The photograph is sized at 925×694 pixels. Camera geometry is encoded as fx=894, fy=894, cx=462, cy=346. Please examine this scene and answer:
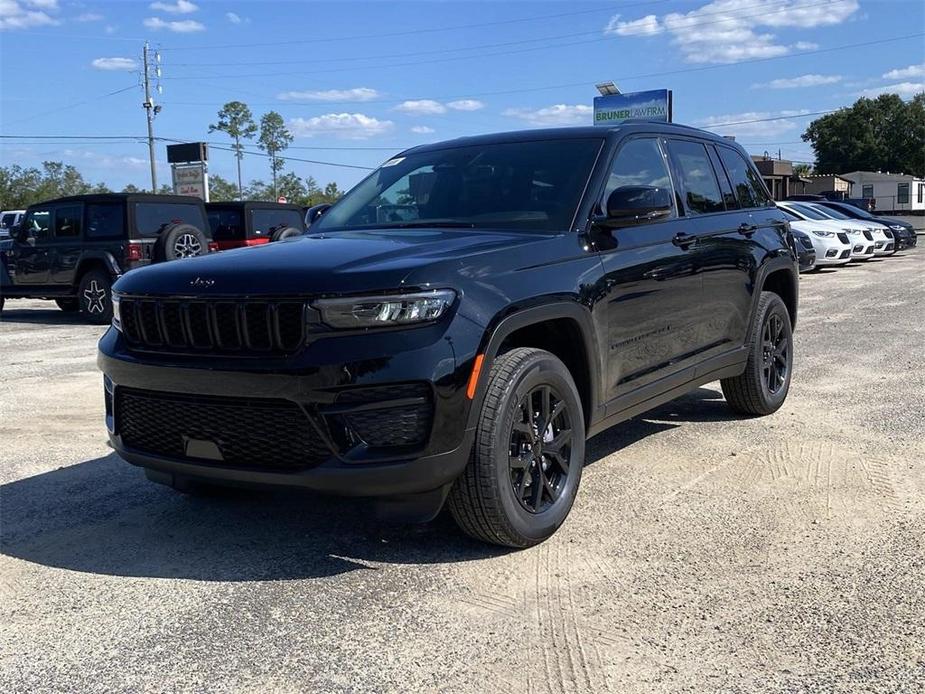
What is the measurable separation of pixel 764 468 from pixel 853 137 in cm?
9742

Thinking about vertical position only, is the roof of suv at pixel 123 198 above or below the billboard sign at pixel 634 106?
below

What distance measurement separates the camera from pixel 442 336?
10.6 feet

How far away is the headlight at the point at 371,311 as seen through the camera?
3.22 m

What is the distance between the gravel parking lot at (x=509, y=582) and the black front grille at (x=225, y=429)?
1.65 ft

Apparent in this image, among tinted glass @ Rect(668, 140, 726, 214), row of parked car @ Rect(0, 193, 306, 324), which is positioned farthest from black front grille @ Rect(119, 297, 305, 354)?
row of parked car @ Rect(0, 193, 306, 324)

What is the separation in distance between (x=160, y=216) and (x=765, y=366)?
A: 398 inches

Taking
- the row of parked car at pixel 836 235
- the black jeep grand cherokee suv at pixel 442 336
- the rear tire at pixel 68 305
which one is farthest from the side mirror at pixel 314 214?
the row of parked car at pixel 836 235

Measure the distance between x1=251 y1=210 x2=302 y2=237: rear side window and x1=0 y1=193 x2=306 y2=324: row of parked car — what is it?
3.32ft

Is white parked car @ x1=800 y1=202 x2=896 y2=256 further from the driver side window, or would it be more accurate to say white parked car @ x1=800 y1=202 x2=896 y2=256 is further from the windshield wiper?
the windshield wiper

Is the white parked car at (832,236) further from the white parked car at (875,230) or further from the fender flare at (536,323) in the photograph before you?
the fender flare at (536,323)

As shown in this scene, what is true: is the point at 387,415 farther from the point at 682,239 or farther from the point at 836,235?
the point at 836,235

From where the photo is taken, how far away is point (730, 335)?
18.0 ft

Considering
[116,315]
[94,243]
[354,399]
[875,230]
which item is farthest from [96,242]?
[875,230]

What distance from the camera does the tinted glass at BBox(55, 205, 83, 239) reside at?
13.5 meters
